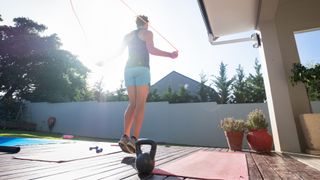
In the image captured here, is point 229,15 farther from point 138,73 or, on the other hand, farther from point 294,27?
point 138,73

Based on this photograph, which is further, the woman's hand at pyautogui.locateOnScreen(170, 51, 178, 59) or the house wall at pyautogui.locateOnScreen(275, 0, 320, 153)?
the house wall at pyautogui.locateOnScreen(275, 0, 320, 153)

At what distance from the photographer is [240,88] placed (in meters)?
18.1

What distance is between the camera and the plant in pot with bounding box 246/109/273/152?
9.58 feet

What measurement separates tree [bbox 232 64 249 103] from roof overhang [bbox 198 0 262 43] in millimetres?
13401

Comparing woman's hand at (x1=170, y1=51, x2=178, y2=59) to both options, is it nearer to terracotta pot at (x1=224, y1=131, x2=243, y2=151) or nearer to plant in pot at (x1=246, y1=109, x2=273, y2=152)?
plant in pot at (x1=246, y1=109, x2=273, y2=152)

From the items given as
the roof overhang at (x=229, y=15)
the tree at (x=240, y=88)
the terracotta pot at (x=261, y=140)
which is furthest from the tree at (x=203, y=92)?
the terracotta pot at (x=261, y=140)

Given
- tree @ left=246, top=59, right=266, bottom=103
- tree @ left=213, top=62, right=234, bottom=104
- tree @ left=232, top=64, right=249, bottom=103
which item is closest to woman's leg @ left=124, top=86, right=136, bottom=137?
tree @ left=232, top=64, right=249, bottom=103

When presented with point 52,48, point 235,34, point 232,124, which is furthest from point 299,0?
point 52,48

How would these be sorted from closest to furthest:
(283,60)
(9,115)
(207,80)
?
(283,60) < (9,115) < (207,80)

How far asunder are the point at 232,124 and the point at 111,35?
233 centimetres

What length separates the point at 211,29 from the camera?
4223 mm

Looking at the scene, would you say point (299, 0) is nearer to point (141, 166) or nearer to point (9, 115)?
point (141, 166)

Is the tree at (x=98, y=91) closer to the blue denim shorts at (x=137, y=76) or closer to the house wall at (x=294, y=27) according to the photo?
the house wall at (x=294, y=27)

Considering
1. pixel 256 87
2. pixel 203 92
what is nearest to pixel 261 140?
pixel 203 92
